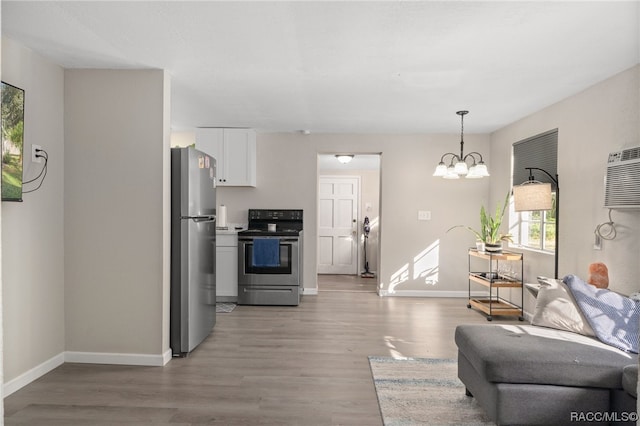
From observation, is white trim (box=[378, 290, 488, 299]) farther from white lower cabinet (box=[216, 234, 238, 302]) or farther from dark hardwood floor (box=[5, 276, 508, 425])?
white lower cabinet (box=[216, 234, 238, 302])

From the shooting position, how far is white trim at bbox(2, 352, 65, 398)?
262 centimetres

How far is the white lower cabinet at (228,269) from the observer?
5059 mm

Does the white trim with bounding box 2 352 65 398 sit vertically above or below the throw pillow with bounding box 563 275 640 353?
below

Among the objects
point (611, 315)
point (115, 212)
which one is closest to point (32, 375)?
point (115, 212)

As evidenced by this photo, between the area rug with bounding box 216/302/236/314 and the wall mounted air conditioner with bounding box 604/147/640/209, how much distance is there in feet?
12.7

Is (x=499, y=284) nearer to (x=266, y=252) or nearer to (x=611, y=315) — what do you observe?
(x=611, y=315)

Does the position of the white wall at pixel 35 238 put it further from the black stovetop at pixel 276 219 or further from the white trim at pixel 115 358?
the black stovetop at pixel 276 219

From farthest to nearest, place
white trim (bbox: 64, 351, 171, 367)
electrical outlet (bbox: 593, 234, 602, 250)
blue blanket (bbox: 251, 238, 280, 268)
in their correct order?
1. blue blanket (bbox: 251, 238, 280, 268)
2. electrical outlet (bbox: 593, 234, 602, 250)
3. white trim (bbox: 64, 351, 171, 367)

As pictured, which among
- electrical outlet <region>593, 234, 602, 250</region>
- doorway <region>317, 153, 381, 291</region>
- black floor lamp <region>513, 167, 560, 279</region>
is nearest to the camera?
electrical outlet <region>593, 234, 602, 250</region>

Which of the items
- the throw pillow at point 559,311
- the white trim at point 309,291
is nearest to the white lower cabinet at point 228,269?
the white trim at point 309,291

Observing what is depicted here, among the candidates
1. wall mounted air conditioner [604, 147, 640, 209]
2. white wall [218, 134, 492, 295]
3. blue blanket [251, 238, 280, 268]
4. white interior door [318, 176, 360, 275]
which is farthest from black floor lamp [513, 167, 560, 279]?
white interior door [318, 176, 360, 275]

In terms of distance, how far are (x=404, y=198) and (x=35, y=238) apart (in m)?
4.23

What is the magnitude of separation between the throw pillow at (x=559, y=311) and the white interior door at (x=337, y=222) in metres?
4.84

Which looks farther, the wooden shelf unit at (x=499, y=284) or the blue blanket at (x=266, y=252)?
the blue blanket at (x=266, y=252)
